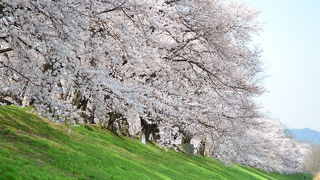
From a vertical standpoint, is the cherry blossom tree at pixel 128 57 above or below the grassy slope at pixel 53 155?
above

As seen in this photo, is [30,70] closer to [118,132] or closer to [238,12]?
[238,12]

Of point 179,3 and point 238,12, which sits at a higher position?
point 238,12

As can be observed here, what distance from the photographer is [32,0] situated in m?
7.81

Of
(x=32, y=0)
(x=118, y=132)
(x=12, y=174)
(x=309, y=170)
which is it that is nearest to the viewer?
(x=32, y=0)

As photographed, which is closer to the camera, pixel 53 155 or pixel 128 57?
pixel 128 57

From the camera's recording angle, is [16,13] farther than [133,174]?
No

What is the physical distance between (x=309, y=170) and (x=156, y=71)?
107325 mm

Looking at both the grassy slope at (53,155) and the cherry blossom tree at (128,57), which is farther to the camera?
the grassy slope at (53,155)

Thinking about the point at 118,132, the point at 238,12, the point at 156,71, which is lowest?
the point at 118,132

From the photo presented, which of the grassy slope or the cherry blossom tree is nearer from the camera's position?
the cherry blossom tree

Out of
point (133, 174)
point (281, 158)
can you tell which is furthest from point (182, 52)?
point (281, 158)

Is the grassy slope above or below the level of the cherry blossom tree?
below

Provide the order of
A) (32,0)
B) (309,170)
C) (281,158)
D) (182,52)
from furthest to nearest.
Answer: (309,170), (281,158), (182,52), (32,0)

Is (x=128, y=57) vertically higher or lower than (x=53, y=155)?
higher
